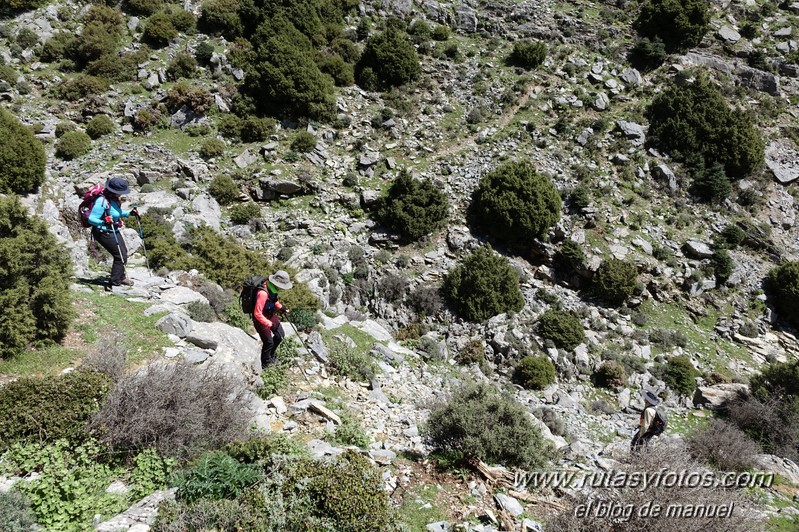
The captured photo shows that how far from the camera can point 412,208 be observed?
750 inches

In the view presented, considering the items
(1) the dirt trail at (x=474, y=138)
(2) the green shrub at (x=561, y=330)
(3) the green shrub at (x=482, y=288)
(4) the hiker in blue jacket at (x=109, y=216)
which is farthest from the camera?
(1) the dirt trail at (x=474, y=138)

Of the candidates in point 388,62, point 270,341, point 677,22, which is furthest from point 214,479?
point 677,22

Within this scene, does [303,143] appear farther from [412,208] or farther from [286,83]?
[412,208]

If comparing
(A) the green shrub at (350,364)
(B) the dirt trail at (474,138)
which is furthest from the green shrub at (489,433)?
(B) the dirt trail at (474,138)

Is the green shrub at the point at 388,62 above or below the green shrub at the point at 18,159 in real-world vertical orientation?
above

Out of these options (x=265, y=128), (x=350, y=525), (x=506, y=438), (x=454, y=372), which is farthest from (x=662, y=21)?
(x=350, y=525)

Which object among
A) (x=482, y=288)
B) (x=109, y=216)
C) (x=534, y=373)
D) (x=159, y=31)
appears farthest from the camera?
(x=159, y=31)

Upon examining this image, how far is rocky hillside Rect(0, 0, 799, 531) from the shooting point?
11516mm

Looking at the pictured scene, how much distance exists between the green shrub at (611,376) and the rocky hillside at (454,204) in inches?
3.6

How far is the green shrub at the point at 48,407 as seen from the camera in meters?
4.41

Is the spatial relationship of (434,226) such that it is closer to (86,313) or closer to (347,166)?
(347,166)

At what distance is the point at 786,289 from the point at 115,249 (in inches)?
1126

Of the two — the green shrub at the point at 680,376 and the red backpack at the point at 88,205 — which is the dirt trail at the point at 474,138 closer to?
the green shrub at the point at 680,376

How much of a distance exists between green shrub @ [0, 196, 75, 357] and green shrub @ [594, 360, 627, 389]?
17280 mm
